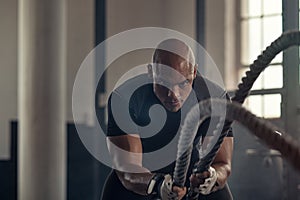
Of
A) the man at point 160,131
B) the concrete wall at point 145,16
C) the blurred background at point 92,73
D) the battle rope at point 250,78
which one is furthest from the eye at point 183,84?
the concrete wall at point 145,16

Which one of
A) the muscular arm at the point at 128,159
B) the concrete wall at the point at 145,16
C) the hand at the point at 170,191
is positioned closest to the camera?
the hand at the point at 170,191

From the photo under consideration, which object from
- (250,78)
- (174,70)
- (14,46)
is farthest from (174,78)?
(14,46)

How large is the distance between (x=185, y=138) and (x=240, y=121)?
137 mm

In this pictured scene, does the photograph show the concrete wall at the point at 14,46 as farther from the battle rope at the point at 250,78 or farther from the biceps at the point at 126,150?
the battle rope at the point at 250,78

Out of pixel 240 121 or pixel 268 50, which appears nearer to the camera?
pixel 240 121

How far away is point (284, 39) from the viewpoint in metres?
0.51

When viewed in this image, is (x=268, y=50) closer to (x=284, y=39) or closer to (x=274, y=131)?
(x=284, y=39)

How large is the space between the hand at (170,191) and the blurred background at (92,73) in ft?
3.90

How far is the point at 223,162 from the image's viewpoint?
36.5 inches

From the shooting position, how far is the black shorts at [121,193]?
0.95m

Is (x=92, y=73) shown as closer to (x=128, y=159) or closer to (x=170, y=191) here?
(x=128, y=159)

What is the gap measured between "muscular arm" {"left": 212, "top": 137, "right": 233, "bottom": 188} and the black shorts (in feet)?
0.14

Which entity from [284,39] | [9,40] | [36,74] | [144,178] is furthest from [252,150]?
[284,39]

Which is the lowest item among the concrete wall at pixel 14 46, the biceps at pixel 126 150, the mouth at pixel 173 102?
the biceps at pixel 126 150
